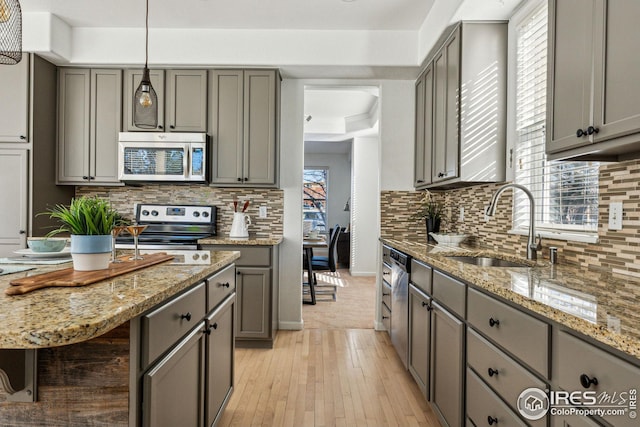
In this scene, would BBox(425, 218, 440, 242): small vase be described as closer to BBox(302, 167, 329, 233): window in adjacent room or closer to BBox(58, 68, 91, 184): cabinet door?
BBox(58, 68, 91, 184): cabinet door

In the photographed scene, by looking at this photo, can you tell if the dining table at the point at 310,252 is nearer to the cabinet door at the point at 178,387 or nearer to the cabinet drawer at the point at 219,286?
the cabinet drawer at the point at 219,286

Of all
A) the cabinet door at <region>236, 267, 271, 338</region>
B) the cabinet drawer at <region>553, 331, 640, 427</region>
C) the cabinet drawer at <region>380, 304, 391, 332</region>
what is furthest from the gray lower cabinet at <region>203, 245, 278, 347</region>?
the cabinet drawer at <region>553, 331, 640, 427</region>

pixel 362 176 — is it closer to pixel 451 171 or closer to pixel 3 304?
pixel 451 171

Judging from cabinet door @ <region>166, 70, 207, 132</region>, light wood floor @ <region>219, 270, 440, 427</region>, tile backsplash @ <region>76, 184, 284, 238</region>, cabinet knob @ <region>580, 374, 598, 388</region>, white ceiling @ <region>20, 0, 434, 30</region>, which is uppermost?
white ceiling @ <region>20, 0, 434, 30</region>

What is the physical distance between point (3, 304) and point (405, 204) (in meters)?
3.31

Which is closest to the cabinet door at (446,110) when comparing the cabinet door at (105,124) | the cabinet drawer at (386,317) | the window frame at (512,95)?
the window frame at (512,95)

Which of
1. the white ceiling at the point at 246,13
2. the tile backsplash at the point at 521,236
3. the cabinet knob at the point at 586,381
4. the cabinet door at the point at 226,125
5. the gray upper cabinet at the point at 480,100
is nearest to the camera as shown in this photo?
the cabinet knob at the point at 586,381

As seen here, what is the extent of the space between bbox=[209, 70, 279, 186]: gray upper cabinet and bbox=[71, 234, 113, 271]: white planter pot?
2105mm

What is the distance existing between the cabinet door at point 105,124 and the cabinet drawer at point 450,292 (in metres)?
3.00

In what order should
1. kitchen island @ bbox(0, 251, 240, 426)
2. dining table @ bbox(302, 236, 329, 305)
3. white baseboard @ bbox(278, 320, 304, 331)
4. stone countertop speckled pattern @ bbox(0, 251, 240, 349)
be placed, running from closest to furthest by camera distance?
stone countertop speckled pattern @ bbox(0, 251, 240, 349) < kitchen island @ bbox(0, 251, 240, 426) < white baseboard @ bbox(278, 320, 304, 331) < dining table @ bbox(302, 236, 329, 305)

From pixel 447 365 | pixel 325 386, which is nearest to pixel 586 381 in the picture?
pixel 447 365

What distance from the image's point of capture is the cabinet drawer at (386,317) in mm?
3311

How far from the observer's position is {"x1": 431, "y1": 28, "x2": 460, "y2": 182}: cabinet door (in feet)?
8.74

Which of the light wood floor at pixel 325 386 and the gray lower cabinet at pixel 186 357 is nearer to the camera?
the gray lower cabinet at pixel 186 357
